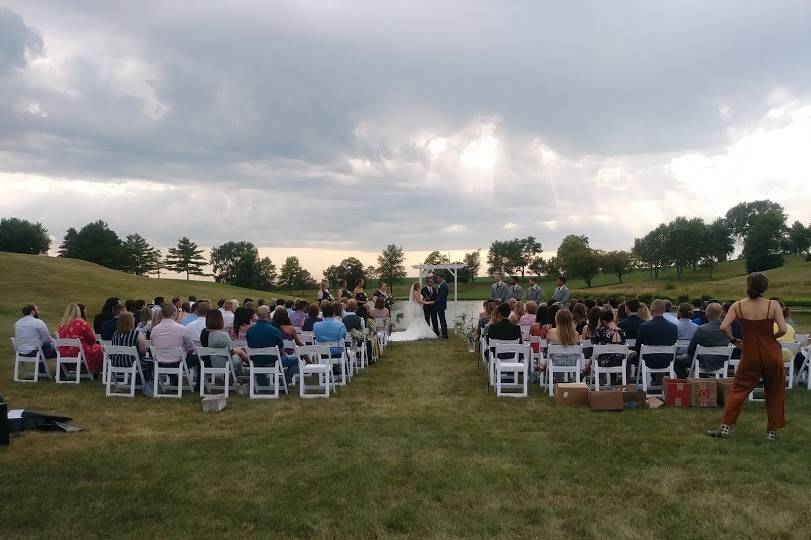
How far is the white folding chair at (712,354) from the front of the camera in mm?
9602

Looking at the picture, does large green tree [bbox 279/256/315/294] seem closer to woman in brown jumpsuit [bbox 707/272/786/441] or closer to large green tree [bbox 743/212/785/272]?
large green tree [bbox 743/212/785/272]

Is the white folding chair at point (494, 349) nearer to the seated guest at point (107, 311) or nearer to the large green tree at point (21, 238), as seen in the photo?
the seated guest at point (107, 311)

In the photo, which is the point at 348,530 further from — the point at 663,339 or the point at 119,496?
the point at 663,339

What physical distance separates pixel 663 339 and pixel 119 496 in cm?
785

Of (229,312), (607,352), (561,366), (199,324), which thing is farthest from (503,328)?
(229,312)

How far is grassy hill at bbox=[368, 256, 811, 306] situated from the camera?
51.1 m

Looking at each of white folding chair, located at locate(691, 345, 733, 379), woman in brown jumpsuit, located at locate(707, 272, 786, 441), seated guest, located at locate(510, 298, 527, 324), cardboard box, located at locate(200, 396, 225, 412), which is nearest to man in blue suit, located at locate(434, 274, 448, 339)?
seated guest, located at locate(510, 298, 527, 324)

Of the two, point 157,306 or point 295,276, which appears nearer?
point 157,306

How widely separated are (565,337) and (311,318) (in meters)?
5.32

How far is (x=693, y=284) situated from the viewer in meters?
78.7

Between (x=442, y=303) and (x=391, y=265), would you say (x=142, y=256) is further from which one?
(x=442, y=303)

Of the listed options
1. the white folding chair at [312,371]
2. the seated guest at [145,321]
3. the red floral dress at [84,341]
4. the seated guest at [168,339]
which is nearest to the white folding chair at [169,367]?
the seated guest at [168,339]

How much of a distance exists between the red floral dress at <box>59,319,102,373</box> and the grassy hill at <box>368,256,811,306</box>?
40.8m

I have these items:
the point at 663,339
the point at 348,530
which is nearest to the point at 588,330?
the point at 663,339
